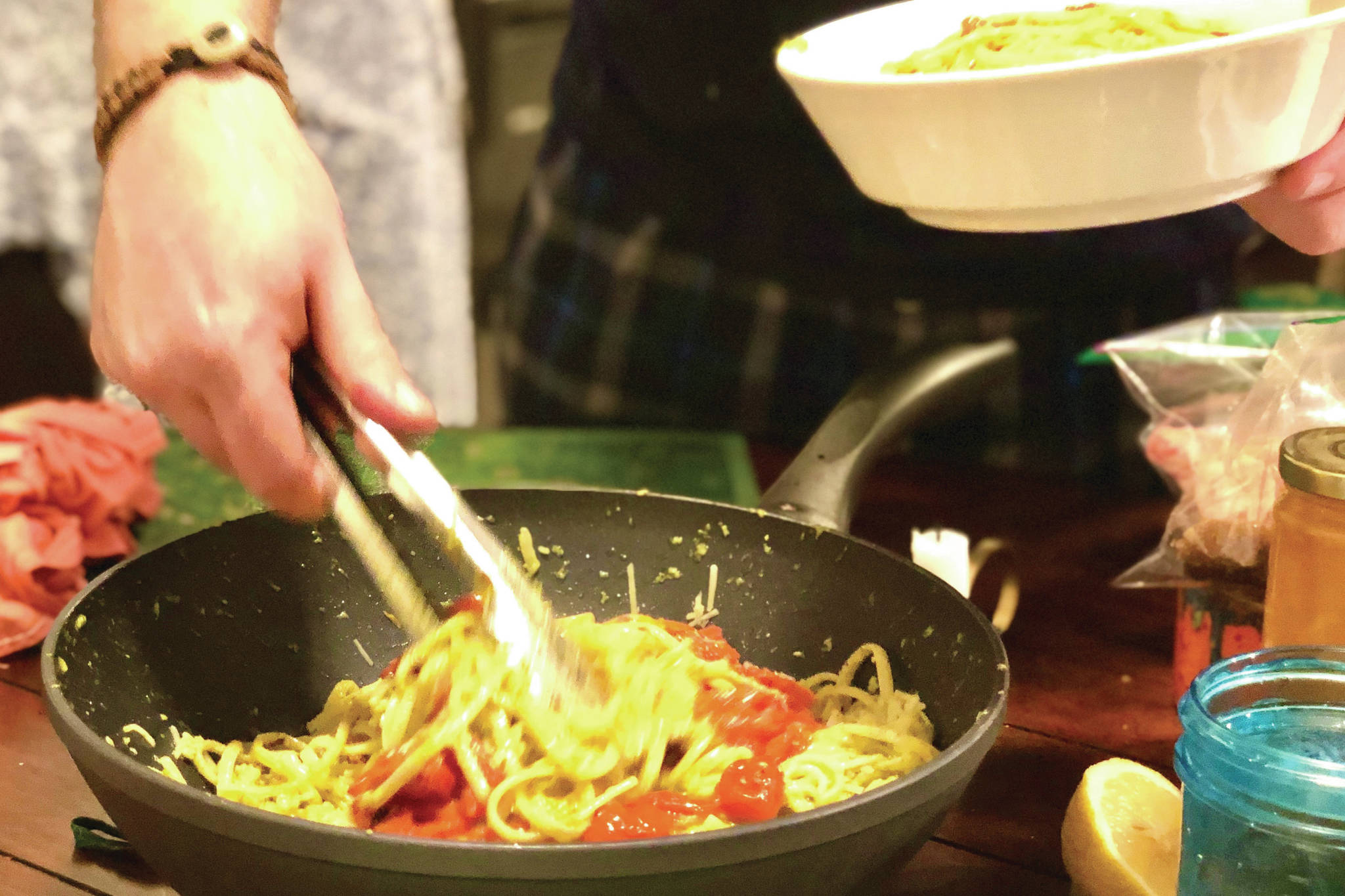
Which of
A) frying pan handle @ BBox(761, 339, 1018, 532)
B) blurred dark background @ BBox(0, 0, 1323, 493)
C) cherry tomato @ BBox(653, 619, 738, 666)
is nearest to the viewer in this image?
cherry tomato @ BBox(653, 619, 738, 666)

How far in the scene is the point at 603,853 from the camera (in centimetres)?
70

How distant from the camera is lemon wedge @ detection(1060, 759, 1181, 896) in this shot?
926 millimetres

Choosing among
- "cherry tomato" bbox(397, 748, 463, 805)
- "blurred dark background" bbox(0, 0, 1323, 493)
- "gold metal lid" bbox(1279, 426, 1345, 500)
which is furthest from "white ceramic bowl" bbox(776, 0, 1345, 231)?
"blurred dark background" bbox(0, 0, 1323, 493)

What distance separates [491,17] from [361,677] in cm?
350

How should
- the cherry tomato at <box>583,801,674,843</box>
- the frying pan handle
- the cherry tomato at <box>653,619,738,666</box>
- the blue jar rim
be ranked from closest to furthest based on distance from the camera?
the blue jar rim → the cherry tomato at <box>583,801,674,843</box> → the cherry tomato at <box>653,619,738,666</box> → the frying pan handle

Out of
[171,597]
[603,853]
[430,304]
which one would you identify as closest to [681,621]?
[171,597]

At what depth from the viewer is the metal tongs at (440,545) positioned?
0.98 metres

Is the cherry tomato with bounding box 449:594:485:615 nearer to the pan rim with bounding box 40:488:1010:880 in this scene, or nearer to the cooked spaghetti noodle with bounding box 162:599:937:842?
the cooked spaghetti noodle with bounding box 162:599:937:842

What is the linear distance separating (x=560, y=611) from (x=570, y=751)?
316mm

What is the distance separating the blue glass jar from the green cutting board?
955 millimetres

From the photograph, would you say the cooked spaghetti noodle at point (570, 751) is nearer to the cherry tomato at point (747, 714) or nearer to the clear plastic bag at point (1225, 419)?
the cherry tomato at point (747, 714)

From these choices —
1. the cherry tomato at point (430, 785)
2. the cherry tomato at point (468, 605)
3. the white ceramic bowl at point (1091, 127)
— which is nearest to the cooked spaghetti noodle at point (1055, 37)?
the white ceramic bowl at point (1091, 127)

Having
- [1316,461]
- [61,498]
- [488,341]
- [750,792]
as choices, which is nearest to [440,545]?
[750,792]

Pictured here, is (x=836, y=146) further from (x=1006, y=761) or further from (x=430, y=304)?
(x=430, y=304)
